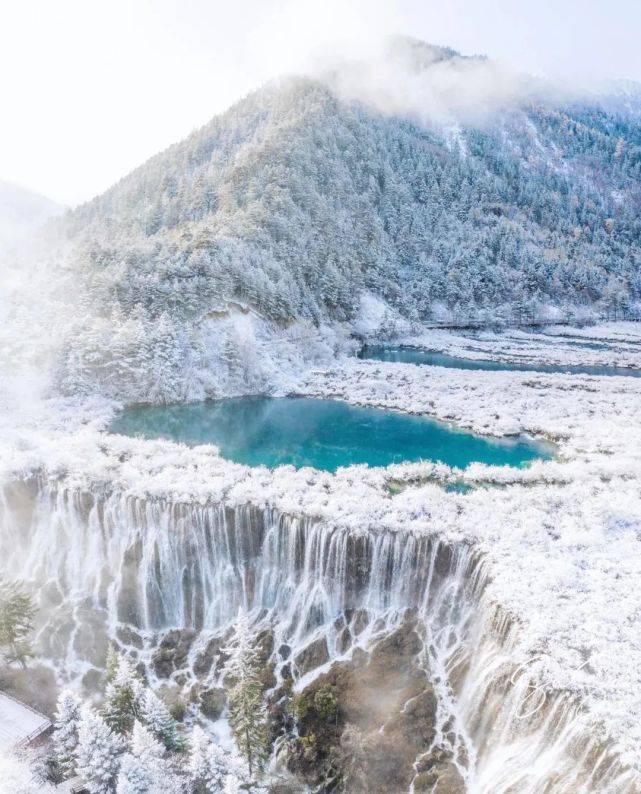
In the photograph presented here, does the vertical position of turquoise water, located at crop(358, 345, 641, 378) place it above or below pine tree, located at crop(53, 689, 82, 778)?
above

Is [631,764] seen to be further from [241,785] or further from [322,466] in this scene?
[322,466]

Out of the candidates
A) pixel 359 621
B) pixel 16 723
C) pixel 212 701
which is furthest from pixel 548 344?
A: pixel 16 723

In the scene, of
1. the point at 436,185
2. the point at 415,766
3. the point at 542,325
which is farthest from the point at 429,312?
the point at 415,766

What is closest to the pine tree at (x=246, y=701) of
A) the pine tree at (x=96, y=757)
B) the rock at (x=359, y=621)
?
the pine tree at (x=96, y=757)

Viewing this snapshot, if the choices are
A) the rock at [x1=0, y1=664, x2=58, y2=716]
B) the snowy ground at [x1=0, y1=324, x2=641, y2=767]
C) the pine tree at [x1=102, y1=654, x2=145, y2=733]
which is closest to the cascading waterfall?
the rock at [x1=0, y1=664, x2=58, y2=716]

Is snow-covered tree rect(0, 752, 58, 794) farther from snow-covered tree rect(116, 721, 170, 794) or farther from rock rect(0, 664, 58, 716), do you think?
snow-covered tree rect(116, 721, 170, 794)

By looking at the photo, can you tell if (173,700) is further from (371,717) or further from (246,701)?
(371,717)
